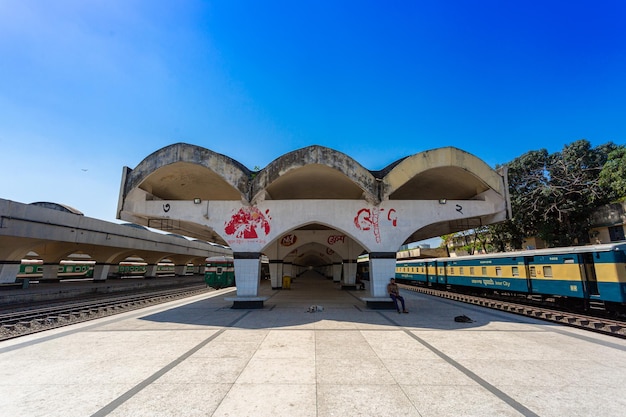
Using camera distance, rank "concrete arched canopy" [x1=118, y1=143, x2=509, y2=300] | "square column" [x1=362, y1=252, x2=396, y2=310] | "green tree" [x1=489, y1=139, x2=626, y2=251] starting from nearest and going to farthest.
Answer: "concrete arched canopy" [x1=118, y1=143, x2=509, y2=300], "square column" [x1=362, y1=252, x2=396, y2=310], "green tree" [x1=489, y1=139, x2=626, y2=251]

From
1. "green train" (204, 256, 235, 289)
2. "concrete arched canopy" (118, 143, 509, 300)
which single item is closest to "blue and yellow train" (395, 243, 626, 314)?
"concrete arched canopy" (118, 143, 509, 300)

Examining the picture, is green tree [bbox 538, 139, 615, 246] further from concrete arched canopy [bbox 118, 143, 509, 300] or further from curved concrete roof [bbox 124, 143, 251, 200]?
curved concrete roof [bbox 124, 143, 251, 200]

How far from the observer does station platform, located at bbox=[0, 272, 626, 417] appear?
4.62m

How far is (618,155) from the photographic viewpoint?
2548cm

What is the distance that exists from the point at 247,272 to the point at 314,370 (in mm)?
8496

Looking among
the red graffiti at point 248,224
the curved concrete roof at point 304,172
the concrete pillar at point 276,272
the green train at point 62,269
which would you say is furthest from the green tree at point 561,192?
the green train at point 62,269

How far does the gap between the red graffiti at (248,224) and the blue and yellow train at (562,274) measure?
538 inches

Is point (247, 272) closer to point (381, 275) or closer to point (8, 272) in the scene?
point (381, 275)

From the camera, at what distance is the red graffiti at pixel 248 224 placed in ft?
46.1

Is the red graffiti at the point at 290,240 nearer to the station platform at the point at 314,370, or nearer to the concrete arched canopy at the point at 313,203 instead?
the concrete arched canopy at the point at 313,203

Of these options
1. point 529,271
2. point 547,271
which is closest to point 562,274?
point 547,271

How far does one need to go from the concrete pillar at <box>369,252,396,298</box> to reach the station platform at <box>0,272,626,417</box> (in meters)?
3.21

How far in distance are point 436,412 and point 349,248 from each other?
20.2 metres

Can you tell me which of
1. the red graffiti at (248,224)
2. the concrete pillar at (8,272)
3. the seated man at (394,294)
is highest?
the red graffiti at (248,224)
